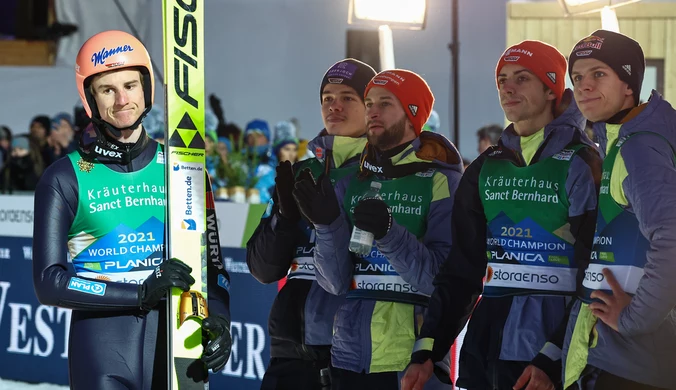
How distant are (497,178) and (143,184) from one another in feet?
4.37

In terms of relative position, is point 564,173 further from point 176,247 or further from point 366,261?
point 176,247

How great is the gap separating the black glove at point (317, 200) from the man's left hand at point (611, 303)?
1.08 m

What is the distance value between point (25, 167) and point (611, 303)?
9.02 metres

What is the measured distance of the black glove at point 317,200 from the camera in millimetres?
3668

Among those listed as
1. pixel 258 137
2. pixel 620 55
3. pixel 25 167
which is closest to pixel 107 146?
pixel 620 55

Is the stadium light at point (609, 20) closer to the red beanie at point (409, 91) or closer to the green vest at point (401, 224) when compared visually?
the red beanie at point (409, 91)

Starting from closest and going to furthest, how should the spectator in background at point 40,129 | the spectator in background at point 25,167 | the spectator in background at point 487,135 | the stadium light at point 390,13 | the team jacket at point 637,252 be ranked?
the team jacket at point 637,252 → the stadium light at point 390,13 → the spectator in background at point 487,135 → the spectator in background at point 25,167 → the spectator in background at point 40,129

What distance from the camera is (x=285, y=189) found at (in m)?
4.09

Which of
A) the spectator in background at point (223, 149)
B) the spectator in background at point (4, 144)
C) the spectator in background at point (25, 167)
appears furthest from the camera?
the spectator in background at point (4, 144)

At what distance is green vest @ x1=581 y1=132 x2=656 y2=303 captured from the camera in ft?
9.86

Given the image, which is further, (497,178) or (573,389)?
(497,178)

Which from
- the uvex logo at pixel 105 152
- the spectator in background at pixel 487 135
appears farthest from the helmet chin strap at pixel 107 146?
the spectator in background at pixel 487 135

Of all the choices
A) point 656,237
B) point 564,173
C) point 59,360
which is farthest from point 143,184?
point 59,360

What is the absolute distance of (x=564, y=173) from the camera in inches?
129
